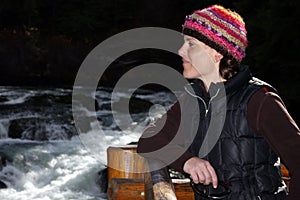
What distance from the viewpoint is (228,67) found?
92.8 inches

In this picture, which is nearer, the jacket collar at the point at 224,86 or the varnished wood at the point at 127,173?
the jacket collar at the point at 224,86

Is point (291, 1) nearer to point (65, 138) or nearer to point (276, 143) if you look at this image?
point (65, 138)

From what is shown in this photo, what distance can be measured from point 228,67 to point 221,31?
0.61 ft

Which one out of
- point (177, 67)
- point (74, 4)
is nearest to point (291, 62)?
point (177, 67)

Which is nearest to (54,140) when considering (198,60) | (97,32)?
(198,60)

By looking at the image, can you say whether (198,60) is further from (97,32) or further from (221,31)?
(97,32)

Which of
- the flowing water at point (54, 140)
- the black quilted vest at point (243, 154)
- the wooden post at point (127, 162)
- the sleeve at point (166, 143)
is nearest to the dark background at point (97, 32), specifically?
the flowing water at point (54, 140)

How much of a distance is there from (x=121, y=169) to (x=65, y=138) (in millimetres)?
10497

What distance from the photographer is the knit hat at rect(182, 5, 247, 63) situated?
229cm

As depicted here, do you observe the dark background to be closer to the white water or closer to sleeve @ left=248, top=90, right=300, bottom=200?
the white water

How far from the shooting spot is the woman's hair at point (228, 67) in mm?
2344

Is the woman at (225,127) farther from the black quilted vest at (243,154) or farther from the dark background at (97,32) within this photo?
the dark background at (97,32)

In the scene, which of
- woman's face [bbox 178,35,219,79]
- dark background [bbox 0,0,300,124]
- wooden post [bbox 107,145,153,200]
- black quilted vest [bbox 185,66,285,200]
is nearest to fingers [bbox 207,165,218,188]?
black quilted vest [bbox 185,66,285,200]

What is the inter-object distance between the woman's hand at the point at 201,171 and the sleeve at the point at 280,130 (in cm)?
27
